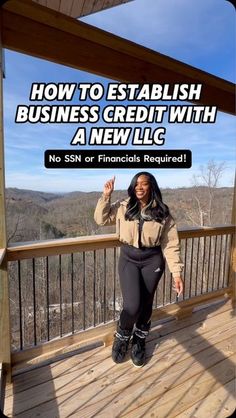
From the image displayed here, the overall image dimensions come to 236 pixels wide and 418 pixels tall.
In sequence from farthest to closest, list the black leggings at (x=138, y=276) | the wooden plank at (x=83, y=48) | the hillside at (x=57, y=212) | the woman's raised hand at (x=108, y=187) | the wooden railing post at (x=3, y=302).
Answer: the hillside at (x=57, y=212) < the black leggings at (x=138, y=276) < the woman's raised hand at (x=108, y=187) < the wooden railing post at (x=3, y=302) < the wooden plank at (x=83, y=48)

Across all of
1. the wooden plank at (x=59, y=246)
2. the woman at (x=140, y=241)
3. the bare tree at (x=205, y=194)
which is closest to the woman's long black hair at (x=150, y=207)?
the woman at (x=140, y=241)

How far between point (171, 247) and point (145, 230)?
25 centimetres

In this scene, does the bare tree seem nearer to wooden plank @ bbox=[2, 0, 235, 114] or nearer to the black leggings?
wooden plank @ bbox=[2, 0, 235, 114]

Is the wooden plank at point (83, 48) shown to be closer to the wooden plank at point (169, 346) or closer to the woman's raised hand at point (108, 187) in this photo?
the woman's raised hand at point (108, 187)

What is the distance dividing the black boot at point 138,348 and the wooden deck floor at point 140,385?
59 millimetres

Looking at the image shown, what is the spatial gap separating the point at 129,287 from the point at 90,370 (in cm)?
69

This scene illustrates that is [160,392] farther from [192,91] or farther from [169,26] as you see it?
[169,26]

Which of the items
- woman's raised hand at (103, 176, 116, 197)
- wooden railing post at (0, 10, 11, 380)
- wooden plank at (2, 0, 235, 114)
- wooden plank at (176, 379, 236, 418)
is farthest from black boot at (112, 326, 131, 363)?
wooden plank at (2, 0, 235, 114)

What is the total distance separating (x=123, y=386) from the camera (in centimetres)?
189

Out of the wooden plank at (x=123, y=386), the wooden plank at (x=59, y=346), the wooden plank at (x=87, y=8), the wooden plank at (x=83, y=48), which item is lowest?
the wooden plank at (x=123, y=386)

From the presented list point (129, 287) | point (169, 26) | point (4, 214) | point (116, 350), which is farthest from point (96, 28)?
point (116, 350)

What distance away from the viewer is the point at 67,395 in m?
1.82

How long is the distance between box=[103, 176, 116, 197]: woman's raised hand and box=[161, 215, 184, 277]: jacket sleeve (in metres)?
0.50

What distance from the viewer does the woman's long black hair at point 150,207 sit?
78.9 inches
